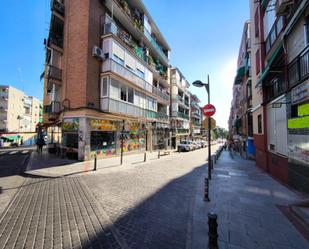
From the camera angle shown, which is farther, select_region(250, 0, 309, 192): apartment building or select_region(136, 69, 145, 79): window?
select_region(136, 69, 145, 79): window

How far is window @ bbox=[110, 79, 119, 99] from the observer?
566 inches

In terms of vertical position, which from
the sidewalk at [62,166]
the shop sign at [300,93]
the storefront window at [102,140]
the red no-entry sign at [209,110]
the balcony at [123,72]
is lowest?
the sidewalk at [62,166]

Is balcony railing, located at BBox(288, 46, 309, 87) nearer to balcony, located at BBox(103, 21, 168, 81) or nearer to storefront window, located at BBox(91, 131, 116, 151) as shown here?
storefront window, located at BBox(91, 131, 116, 151)

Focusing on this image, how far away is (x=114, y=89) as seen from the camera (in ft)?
48.5

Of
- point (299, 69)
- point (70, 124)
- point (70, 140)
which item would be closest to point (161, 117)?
point (70, 124)

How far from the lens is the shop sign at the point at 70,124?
13.1 metres

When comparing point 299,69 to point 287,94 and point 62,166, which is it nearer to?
point 287,94

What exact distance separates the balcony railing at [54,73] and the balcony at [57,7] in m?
5.57

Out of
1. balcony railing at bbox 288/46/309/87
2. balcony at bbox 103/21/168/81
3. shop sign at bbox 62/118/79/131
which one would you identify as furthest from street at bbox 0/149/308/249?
balcony at bbox 103/21/168/81

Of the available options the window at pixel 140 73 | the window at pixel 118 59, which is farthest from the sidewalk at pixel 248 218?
the window at pixel 140 73

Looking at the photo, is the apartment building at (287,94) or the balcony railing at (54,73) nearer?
the apartment building at (287,94)

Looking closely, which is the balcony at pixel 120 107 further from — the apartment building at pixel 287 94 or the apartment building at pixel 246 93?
the apartment building at pixel 246 93

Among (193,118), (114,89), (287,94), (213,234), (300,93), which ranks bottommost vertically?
(213,234)

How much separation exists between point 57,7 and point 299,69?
19952 millimetres
